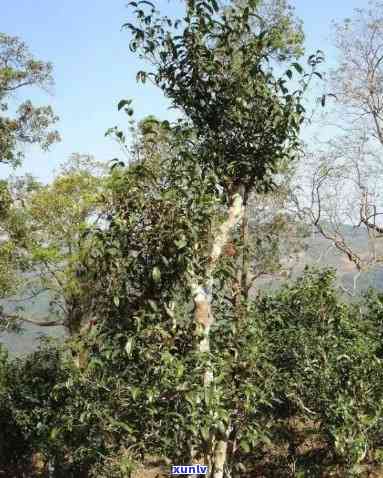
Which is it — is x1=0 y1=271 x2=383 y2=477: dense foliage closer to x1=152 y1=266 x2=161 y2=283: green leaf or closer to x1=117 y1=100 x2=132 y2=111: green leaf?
x1=152 y1=266 x2=161 y2=283: green leaf

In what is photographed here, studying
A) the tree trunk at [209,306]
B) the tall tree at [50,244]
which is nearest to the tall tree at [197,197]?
the tree trunk at [209,306]

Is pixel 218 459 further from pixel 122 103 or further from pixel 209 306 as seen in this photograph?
pixel 122 103

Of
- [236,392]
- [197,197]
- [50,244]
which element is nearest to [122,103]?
[197,197]

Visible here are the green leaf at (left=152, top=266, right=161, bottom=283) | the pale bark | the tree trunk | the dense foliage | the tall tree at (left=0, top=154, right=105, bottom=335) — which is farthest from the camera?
the tall tree at (left=0, top=154, right=105, bottom=335)

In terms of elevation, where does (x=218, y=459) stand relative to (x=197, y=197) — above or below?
below

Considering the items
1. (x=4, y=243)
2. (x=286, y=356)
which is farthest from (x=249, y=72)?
(x=4, y=243)

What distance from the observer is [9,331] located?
24.0 metres

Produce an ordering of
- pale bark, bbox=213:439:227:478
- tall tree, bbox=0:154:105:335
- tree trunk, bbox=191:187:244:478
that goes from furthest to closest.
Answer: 1. tall tree, bbox=0:154:105:335
2. pale bark, bbox=213:439:227:478
3. tree trunk, bbox=191:187:244:478

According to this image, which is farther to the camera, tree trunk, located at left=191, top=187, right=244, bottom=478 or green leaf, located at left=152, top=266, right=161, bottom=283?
tree trunk, located at left=191, top=187, right=244, bottom=478

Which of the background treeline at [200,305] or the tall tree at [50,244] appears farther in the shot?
the tall tree at [50,244]

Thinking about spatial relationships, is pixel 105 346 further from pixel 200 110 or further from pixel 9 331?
pixel 9 331

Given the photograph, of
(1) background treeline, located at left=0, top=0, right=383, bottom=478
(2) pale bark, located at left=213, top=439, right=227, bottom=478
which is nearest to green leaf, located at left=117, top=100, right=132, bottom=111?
(1) background treeline, located at left=0, top=0, right=383, bottom=478

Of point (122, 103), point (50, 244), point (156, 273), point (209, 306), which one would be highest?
point (50, 244)

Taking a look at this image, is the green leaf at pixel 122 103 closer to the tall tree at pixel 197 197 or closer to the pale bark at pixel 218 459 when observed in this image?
the tall tree at pixel 197 197
